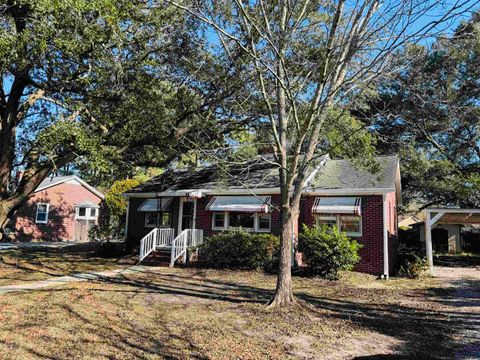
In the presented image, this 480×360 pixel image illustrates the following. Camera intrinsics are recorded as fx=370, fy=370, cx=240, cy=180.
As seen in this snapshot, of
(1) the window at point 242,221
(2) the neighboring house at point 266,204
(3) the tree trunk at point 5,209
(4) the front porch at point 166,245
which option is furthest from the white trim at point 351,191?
(3) the tree trunk at point 5,209

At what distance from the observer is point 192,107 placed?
1271 cm

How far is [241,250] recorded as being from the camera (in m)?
14.1

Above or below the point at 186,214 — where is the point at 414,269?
below

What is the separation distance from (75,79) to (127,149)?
8.80 feet

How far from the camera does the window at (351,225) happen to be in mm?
14272

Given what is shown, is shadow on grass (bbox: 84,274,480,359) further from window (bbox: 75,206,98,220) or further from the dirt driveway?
window (bbox: 75,206,98,220)

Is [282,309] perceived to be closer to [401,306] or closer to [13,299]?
[401,306]

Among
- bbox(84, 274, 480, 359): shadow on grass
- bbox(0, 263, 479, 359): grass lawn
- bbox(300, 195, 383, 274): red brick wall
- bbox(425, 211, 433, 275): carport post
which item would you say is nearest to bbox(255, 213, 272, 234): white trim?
bbox(300, 195, 383, 274): red brick wall

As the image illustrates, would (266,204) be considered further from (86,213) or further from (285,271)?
(86,213)

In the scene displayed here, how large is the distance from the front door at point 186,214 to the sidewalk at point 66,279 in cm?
374

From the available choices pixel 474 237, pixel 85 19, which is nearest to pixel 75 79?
pixel 85 19

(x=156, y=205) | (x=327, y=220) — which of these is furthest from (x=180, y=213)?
(x=327, y=220)

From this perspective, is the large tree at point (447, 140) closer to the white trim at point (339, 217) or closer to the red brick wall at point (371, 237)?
the red brick wall at point (371, 237)

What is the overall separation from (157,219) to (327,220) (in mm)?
8614
